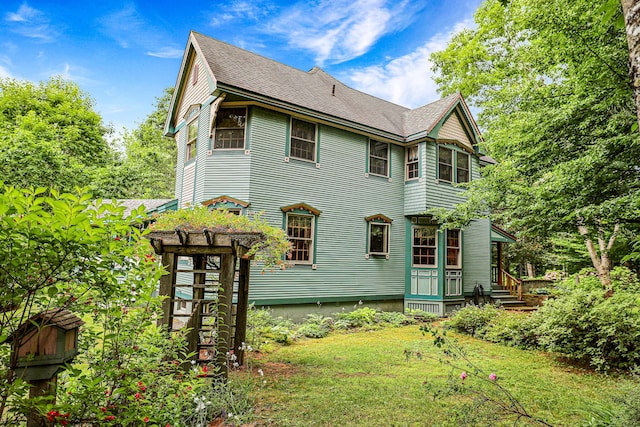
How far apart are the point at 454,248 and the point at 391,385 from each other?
30.3 feet

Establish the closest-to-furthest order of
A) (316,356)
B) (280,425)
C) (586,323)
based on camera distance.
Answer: (280,425)
(586,323)
(316,356)

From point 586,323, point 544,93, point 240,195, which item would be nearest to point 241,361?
point 240,195

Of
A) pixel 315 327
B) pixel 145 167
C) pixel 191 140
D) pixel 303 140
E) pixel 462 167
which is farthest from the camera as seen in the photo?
pixel 145 167

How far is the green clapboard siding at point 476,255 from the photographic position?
572 inches

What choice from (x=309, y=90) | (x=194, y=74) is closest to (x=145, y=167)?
(x=194, y=74)

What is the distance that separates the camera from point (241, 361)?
229 inches

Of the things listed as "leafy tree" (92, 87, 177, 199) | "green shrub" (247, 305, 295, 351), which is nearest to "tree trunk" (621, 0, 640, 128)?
"green shrub" (247, 305, 295, 351)

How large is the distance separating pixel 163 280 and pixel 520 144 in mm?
7911

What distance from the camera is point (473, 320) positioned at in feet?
30.8

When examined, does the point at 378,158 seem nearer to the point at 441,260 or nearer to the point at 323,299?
the point at 441,260

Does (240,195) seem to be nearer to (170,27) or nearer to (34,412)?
(34,412)

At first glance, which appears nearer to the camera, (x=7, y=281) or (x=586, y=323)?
(x=7, y=281)

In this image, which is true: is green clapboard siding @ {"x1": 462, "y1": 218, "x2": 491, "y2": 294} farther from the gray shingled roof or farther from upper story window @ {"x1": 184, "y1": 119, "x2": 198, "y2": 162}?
upper story window @ {"x1": 184, "y1": 119, "x2": 198, "y2": 162}

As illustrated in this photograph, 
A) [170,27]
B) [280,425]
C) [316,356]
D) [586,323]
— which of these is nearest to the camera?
[280,425]
